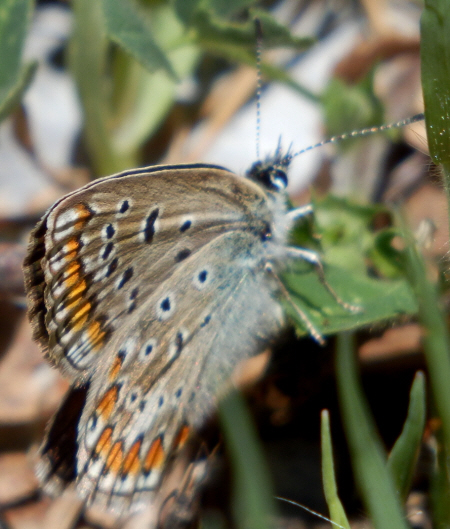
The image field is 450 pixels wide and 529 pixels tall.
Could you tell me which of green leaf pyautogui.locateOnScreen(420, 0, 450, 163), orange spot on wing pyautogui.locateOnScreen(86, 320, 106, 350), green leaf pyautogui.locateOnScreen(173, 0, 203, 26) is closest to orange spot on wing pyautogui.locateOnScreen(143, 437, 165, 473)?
orange spot on wing pyautogui.locateOnScreen(86, 320, 106, 350)

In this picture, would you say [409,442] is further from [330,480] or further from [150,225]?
[150,225]

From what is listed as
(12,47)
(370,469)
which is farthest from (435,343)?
(12,47)

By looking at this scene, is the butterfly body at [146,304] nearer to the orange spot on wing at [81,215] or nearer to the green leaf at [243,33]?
the orange spot on wing at [81,215]

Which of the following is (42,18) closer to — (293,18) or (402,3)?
(293,18)

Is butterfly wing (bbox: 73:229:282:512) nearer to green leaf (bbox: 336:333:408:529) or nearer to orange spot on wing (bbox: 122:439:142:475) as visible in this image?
orange spot on wing (bbox: 122:439:142:475)

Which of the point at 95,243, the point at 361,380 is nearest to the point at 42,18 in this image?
the point at 95,243

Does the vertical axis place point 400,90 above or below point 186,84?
A: below

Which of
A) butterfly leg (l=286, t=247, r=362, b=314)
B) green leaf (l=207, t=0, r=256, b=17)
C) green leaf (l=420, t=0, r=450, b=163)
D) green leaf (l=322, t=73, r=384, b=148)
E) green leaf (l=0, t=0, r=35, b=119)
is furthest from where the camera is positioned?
green leaf (l=322, t=73, r=384, b=148)
